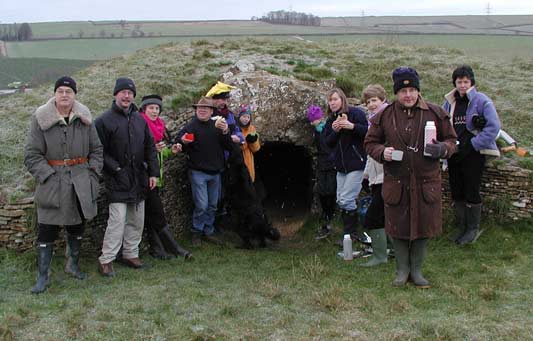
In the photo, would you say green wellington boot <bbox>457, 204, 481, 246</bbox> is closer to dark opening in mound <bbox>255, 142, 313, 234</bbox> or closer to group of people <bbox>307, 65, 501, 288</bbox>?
group of people <bbox>307, 65, 501, 288</bbox>

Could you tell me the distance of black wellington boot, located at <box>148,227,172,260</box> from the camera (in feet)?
24.4

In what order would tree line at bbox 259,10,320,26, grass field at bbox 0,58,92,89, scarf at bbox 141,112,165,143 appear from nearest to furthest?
scarf at bbox 141,112,165,143 → grass field at bbox 0,58,92,89 → tree line at bbox 259,10,320,26

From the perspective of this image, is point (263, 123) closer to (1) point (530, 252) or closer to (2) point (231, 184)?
(2) point (231, 184)

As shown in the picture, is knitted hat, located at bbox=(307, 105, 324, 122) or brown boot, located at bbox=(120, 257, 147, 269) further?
knitted hat, located at bbox=(307, 105, 324, 122)

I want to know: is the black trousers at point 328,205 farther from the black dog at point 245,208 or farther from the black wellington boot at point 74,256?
the black wellington boot at point 74,256

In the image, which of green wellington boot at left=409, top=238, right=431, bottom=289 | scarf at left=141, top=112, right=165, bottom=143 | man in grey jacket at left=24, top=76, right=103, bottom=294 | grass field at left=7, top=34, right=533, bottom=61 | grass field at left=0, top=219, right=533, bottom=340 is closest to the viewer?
grass field at left=0, top=219, right=533, bottom=340

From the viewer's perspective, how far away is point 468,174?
7.39m

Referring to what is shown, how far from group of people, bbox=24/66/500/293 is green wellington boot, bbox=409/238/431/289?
12 mm

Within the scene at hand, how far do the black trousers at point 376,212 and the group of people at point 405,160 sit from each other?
0.04 feet

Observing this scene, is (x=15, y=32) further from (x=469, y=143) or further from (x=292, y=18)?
(x=469, y=143)

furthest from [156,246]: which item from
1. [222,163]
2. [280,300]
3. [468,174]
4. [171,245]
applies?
[468,174]

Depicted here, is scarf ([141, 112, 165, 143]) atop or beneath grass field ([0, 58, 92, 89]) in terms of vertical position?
beneath

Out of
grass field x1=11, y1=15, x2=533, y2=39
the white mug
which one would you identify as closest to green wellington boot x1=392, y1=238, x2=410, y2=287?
the white mug

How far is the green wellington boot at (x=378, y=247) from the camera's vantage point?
6.79 metres
